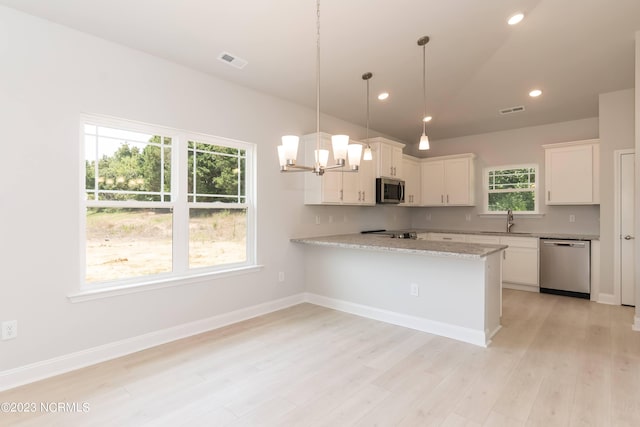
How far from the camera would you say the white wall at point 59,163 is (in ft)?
7.75

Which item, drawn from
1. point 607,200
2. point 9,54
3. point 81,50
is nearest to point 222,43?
point 81,50

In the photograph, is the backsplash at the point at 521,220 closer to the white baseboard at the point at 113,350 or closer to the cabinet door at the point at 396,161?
the cabinet door at the point at 396,161

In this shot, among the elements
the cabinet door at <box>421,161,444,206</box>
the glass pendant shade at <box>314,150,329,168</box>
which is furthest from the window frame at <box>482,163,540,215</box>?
the glass pendant shade at <box>314,150,329,168</box>

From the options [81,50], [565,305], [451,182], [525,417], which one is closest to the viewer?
[525,417]

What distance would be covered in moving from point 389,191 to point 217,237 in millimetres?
2798

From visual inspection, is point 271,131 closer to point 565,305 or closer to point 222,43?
point 222,43

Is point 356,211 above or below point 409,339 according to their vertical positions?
above

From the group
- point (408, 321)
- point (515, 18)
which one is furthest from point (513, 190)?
point (408, 321)

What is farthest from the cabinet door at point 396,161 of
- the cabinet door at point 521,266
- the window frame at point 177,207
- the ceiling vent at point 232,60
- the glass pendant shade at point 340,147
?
the glass pendant shade at point 340,147

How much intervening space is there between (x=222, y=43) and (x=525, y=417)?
3753mm

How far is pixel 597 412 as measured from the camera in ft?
6.72

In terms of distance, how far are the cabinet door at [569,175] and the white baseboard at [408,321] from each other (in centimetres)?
290

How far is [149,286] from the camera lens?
3.05 m

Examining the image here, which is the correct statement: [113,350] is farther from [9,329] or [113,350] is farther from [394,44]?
[394,44]
